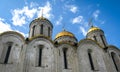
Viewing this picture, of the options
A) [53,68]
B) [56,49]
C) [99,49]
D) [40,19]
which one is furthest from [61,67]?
[40,19]

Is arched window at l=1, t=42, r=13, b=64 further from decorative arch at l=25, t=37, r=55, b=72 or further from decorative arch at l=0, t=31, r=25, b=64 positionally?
decorative arch at l=25, t=37, r=55, b=72

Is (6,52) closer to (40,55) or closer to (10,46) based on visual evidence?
(10,46)

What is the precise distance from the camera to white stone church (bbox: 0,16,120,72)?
13508 millimetres

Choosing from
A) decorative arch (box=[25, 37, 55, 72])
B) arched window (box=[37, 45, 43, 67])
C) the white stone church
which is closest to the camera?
the white stone church

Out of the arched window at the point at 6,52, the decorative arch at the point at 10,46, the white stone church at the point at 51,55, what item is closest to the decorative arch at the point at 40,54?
the white stone church at the point at 51,55

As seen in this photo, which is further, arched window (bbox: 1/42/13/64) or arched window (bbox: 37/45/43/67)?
arched window (bbox: 37/45/43/67)

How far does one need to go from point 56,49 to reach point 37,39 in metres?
2.08

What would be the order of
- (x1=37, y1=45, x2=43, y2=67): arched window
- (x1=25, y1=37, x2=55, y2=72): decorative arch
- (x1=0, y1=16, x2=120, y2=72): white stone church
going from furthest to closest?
(x1=37, y1=45, x2=43, y2=67): arched window < (x1=25, y1=37, x2=55, y2=72): decorative arch < (x1=0, y1=16, x2=120, y2=72): white stone church

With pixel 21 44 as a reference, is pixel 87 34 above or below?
above

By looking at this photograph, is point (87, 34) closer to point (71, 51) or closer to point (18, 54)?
point (71, 51)

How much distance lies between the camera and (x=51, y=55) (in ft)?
48.1

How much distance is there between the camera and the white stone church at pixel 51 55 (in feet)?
44.3

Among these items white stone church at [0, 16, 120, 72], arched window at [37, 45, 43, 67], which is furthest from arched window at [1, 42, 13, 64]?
arched window at [37, 45, 43, 67]

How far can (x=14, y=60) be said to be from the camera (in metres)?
13.5
